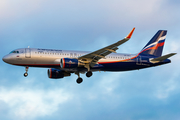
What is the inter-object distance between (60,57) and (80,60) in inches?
110

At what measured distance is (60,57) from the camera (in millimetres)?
37188

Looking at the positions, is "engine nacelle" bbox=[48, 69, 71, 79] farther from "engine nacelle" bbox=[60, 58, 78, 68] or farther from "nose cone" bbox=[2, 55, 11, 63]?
"nose cone" bbox=[2, 55, 11, 63]

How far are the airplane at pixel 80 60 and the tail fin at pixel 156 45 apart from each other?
47 cm

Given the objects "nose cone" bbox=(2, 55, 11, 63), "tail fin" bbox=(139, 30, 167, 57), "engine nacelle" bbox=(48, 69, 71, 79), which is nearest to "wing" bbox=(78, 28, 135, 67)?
"engine nacelle" bbox=(48, 69, 71, 79)

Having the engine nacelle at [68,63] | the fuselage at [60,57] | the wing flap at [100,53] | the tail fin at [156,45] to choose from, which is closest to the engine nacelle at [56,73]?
the fuselage at [60,57]

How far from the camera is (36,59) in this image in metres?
36.1

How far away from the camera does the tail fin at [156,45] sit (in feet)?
148

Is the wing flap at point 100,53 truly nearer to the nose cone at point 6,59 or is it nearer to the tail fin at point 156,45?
the nose cone at point 6,59

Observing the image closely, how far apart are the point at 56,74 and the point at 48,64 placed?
6270 millimetres

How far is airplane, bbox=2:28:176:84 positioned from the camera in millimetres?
35969

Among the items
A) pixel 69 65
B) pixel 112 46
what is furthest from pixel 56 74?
pixel 112 46

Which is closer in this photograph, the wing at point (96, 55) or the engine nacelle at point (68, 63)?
the wing at point (96, 55)

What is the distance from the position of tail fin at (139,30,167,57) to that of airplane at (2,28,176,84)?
472 millimetres

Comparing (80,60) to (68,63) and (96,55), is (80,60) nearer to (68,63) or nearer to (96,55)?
(68,63)
